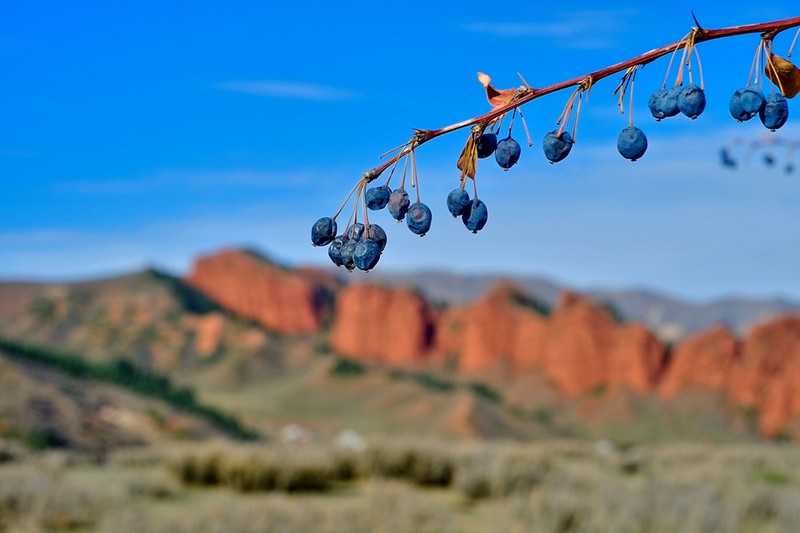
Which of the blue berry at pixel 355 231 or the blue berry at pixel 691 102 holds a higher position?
the blue berry at pixel 691 102

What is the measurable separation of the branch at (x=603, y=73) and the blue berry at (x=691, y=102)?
0.28ft

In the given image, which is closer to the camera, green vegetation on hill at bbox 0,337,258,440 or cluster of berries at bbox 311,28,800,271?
cluster of berries at bbox 311,28,800,271

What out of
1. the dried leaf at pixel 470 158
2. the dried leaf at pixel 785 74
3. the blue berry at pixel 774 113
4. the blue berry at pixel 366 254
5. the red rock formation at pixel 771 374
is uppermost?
the dried leaf at pixel 785 74

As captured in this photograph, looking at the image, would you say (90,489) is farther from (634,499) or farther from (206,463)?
(634,499)

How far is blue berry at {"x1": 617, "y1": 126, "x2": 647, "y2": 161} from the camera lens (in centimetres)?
189

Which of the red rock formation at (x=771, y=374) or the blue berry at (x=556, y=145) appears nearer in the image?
the blue berry at (x=556, y=145)

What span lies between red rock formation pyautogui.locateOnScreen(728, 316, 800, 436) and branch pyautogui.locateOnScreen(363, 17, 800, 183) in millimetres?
43493

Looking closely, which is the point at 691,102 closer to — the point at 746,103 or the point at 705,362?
the point at 746,103

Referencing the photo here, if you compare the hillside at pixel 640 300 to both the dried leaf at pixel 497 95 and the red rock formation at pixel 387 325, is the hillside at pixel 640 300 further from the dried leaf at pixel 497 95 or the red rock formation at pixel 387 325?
the dried leaf at pixel 497 95

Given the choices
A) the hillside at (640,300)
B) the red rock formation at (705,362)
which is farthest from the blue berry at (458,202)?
the hillside at (640,300)

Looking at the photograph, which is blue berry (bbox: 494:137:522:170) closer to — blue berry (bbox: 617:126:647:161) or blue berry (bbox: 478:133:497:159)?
blue berry (bbox: 478:133:497:159)

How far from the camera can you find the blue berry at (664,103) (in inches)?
72.3

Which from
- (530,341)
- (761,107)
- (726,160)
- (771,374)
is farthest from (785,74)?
(530,341)

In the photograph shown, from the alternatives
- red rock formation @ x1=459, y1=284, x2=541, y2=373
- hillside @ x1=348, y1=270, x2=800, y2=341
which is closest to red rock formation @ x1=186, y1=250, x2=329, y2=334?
red rock formation @ x1=459, y1=284, x2=541, y2=373
